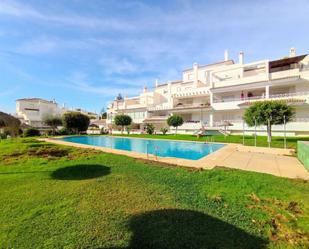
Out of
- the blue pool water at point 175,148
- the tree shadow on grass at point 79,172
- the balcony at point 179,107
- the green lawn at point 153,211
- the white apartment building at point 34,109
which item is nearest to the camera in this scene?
the green lawn at point 153,211

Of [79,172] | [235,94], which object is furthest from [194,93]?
[79,172]

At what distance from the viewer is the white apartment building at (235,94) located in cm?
2331

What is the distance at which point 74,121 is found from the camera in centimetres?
3547

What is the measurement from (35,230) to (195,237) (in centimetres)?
298

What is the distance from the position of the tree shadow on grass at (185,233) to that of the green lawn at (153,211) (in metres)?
0.02

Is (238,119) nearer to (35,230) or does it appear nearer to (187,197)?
(187,197)

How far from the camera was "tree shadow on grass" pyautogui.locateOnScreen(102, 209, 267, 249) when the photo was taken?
2.86m

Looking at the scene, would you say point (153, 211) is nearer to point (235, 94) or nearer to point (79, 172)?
point (79, 172)

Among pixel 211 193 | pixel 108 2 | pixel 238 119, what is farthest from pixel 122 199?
pixel 238 119

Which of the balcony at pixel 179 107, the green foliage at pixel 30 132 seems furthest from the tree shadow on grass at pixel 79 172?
the green foliage at pixel 30 132

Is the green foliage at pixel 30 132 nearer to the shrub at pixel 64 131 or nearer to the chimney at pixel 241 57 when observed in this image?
the shrub at pixel 64 131

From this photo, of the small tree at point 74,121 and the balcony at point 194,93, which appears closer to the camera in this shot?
the balcony at point 194,93

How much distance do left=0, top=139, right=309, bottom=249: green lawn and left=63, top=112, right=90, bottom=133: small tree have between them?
3081 cm

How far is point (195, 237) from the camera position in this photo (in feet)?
9.98
